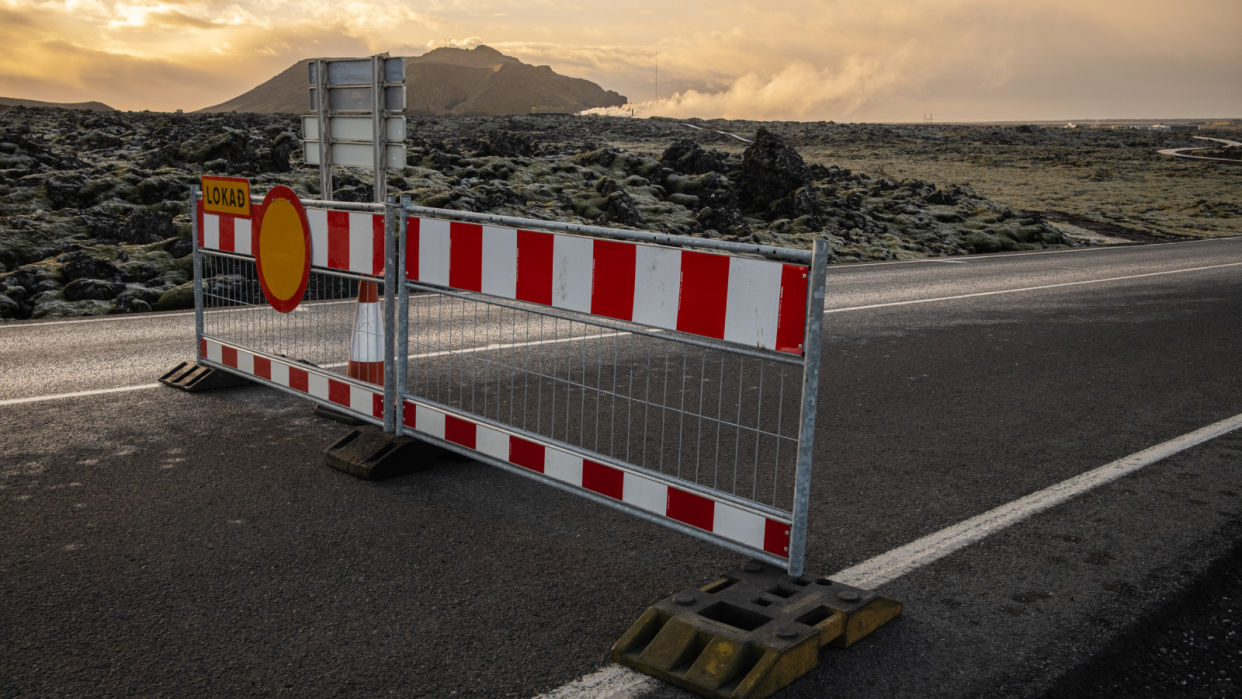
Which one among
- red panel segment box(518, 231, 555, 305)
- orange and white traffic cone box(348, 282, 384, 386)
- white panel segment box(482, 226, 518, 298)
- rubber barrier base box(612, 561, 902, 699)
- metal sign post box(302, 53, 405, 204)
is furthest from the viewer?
metal sign post box(302, 53, 405, 204)

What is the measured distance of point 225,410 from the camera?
Result: 6305mm

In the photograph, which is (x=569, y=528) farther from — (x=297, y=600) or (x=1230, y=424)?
(x=1230, y=424)

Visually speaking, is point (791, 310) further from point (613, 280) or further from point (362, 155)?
point (362, 155)

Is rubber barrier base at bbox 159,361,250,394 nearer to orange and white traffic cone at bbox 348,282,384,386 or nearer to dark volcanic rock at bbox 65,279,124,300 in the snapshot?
orange and white traffic cone at bbox 348,282,384,386

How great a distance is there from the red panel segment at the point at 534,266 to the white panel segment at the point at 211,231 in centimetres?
313

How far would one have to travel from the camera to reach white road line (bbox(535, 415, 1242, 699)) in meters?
3.12

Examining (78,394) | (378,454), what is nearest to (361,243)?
(378,454)

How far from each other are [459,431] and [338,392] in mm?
1091

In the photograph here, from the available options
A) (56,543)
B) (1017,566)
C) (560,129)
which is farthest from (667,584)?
(560,129)

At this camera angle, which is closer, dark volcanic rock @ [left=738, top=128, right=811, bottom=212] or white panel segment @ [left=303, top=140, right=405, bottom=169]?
white panel segment @ [left=303, top=140, right=405, bottom=169]

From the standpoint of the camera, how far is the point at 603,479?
14.0 feet

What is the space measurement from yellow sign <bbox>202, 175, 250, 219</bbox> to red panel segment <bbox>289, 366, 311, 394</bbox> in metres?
1.17

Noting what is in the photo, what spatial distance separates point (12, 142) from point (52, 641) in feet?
62.1

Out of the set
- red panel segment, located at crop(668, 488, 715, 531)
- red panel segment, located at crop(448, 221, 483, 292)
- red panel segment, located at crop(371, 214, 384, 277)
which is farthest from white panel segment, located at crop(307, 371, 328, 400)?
red panel segment, located at crop(668, 488, 715, 531)
